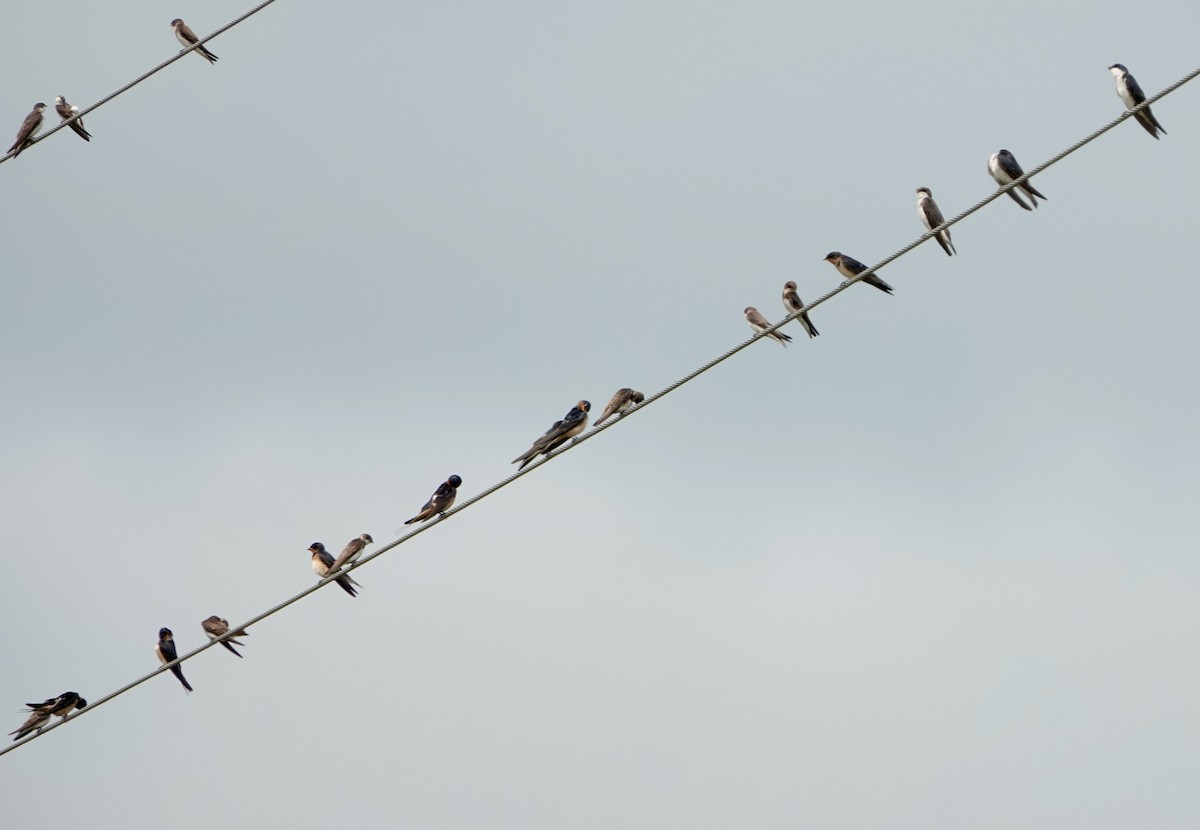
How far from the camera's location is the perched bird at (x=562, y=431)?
20272 millimetres

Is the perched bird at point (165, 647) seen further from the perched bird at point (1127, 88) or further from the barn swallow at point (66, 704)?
the perched bird at point (1127, 88)

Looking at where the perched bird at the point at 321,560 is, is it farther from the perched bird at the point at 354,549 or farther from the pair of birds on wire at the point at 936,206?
the pair of birds on wire at the point at 936,206

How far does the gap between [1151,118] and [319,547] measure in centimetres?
1015

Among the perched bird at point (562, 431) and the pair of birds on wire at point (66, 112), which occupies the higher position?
the pair of birds on wire at point (66, 112)

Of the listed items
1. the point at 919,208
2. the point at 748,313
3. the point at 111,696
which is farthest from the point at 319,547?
the point at 111,696

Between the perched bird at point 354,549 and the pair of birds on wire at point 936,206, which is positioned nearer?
the pair of birds on wire at point 936,206

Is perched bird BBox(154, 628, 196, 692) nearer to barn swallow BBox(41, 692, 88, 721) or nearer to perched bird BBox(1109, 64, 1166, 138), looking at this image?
barn swallow BBox(41, 692, 88, 721)

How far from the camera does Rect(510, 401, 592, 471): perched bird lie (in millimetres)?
20272

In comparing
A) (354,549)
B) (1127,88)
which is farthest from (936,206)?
(354,549)

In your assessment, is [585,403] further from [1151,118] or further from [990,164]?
[1151,118]

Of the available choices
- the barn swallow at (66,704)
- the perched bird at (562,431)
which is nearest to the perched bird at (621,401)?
the perched bird at (562,431)

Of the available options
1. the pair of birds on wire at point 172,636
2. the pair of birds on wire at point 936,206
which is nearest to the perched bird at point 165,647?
the pair of birds on wire at point 172,636

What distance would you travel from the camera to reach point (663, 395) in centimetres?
1434

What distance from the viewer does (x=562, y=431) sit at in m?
20.6
